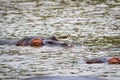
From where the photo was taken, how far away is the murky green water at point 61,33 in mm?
13547

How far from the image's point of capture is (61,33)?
19828mm

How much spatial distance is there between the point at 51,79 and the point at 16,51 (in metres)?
5.90

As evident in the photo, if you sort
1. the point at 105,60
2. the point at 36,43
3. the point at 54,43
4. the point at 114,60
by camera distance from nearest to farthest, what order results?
the point at 114,60 < the point at 105,60 < the point at 54,43 < the point at 36,43

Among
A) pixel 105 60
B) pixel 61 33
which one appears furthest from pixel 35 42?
pixel 105 60

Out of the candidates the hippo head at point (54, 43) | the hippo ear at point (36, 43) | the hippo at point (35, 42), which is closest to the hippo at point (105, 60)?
the hippo head at point (54, 43)

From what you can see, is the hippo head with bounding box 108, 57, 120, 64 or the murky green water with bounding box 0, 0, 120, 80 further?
the hippo head with bounding box 108, 57, 120, 64

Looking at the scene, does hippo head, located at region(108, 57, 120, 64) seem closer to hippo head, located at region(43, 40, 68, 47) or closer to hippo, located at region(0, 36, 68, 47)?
hippo head, located at region(43, 40, 68, 47)

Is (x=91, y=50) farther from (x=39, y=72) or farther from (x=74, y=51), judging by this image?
(x=39, y=72)

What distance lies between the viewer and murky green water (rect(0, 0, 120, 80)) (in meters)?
13.5

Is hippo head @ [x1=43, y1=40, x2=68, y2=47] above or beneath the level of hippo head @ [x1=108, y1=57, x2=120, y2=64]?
beneath

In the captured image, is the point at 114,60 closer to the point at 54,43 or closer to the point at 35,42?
the point at 54,43

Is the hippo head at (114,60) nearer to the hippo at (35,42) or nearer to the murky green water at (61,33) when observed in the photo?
the murky green water at (61,33)

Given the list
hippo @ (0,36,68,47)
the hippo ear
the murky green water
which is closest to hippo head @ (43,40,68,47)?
hippo @ (0,36,68,47)

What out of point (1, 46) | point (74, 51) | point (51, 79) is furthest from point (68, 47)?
point (51, 79)
